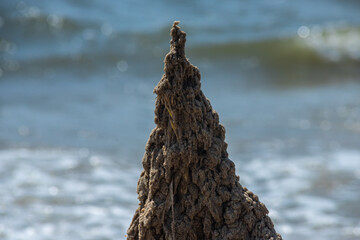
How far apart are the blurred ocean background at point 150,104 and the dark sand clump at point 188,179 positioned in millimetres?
2070

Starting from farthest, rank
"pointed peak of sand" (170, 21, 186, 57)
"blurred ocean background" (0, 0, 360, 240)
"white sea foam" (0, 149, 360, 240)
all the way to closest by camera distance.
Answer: "blurred ocean background" (0, 0, 360, 240)
"white sea foam" (0, 149, 360, 240)
"pointed peak of sand" (170, 21, 186, 57)

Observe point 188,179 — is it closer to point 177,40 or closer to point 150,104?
point 177,40

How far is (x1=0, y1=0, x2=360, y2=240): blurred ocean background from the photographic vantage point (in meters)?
4.70

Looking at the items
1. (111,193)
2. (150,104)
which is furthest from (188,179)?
(150,104)

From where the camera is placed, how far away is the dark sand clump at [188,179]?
7.14ft

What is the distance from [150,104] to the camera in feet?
27.3

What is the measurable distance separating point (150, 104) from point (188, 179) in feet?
20.2

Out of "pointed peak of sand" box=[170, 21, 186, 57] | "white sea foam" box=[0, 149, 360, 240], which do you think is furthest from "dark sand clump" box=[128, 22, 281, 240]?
"white sea foam" box=[0, 149, 360, 240]

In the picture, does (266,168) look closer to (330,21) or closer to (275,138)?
(275,138)

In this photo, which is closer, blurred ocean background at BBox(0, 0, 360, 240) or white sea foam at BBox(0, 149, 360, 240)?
white sea foam at BBox(0, 149, 360, 240)

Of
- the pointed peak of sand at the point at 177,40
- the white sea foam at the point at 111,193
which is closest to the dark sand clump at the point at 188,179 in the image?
the pointed peak of sand at the point at 177,40

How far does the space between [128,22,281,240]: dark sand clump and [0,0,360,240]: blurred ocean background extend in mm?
2070

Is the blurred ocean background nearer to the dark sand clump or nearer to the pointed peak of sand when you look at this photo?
the dark sand clump

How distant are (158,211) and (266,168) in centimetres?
359
